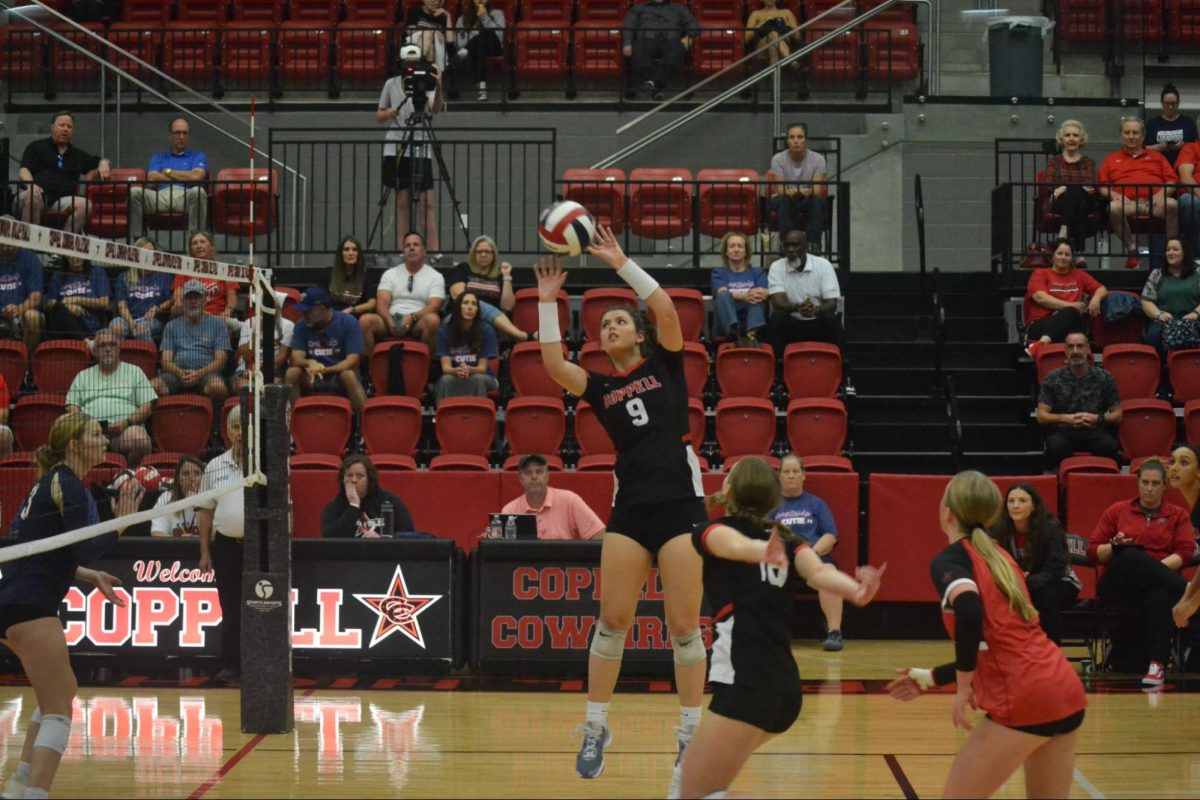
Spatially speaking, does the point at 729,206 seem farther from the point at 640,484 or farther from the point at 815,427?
the point at 640,484

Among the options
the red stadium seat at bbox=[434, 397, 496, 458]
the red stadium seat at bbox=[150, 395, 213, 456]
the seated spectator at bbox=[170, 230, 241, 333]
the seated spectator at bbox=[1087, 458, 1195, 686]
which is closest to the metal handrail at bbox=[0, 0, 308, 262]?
the seated spectator at bbox=[170, 230, 241, 333]

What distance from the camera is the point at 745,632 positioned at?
5375 millimetres

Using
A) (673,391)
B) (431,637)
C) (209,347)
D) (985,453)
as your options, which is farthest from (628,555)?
(985,453)

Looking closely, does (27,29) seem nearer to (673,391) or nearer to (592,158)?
(592,158)

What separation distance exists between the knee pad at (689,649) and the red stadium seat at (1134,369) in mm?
7916

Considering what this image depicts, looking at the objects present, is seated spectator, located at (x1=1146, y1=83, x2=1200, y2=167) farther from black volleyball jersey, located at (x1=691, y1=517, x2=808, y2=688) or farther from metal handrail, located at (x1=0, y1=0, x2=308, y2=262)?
black volleyball jersey, located at (x1=691, y1=517, x2=808, y2=688)

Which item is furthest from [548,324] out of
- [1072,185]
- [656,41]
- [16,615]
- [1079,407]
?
[656,41]

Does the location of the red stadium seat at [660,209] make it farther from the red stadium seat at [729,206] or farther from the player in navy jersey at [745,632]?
the player in navy jersey at [745,632]

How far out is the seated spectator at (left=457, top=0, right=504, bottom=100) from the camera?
728 inches

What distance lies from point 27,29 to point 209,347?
338 inches

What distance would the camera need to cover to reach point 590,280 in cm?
1562

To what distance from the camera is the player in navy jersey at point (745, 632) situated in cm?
526

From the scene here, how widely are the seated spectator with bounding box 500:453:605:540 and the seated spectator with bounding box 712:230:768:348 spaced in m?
3.55

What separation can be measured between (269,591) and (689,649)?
2.59 m
